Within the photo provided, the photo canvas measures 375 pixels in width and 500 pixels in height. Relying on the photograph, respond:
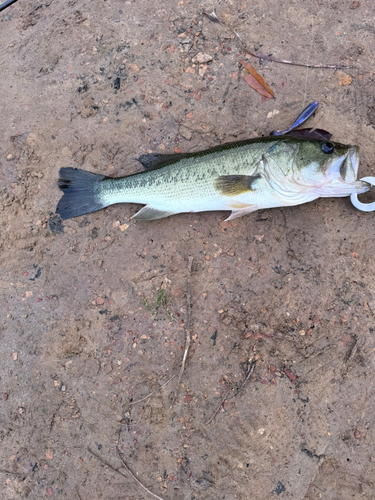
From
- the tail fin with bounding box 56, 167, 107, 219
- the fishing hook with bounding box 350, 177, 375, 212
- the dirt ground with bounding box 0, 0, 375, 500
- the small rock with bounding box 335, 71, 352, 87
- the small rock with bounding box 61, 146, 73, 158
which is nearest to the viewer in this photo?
the dirt ground with bounding box 0, 0, 375, 500

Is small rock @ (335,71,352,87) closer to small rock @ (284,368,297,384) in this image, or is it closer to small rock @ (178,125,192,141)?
small rock @ (178,125,192,141)

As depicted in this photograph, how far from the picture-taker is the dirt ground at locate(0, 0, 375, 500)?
3.42 meters

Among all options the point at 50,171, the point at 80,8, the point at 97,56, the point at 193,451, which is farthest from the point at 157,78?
the point at 193,451

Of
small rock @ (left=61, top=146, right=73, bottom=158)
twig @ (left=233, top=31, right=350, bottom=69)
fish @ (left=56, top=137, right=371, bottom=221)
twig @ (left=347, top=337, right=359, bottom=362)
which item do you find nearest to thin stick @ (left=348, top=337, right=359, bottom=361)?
twig @ (left=347, top=337, right=359, bottom=362)

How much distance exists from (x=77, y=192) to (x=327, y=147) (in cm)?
296

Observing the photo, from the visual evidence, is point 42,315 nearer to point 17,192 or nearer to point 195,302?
point 17,192

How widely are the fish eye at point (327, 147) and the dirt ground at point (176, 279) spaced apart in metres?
0.68

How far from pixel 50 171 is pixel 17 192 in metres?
0.51

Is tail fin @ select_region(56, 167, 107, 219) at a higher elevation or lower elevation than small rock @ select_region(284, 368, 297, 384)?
higher

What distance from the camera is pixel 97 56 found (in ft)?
13.6

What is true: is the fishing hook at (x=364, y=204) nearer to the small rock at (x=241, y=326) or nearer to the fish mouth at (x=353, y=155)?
the fish mouth at (x=353, y=155)

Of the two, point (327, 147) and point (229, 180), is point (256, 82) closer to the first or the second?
point (327, 147)

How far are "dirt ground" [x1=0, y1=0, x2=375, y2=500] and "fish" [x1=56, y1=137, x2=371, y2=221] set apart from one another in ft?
0.81

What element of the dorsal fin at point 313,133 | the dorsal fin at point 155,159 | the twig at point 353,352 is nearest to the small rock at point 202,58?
the dorsal fin at point 155,159
